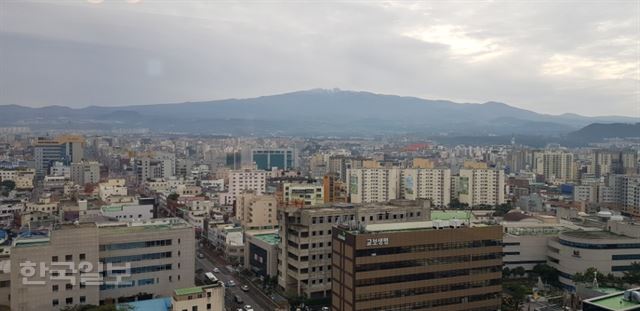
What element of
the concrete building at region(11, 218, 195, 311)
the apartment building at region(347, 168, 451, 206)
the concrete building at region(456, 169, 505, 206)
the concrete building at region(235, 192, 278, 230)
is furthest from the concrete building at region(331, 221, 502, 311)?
the concrete building at region(456, 169, 505, 206)

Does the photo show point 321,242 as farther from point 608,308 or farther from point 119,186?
point 119,186

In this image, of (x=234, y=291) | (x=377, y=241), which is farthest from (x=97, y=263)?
(x=377, y=241)

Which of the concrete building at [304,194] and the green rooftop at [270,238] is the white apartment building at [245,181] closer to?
the concrete building at [304,194]

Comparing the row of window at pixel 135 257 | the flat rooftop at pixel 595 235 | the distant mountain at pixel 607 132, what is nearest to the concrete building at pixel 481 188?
the flat rooftop at pixel 595 235

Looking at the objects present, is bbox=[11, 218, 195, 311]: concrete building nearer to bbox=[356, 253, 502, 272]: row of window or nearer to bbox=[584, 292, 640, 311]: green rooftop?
bbox=[356, 253, 502, 272]: row of window

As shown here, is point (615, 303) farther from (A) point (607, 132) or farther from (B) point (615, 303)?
(A) point (607, 132)
